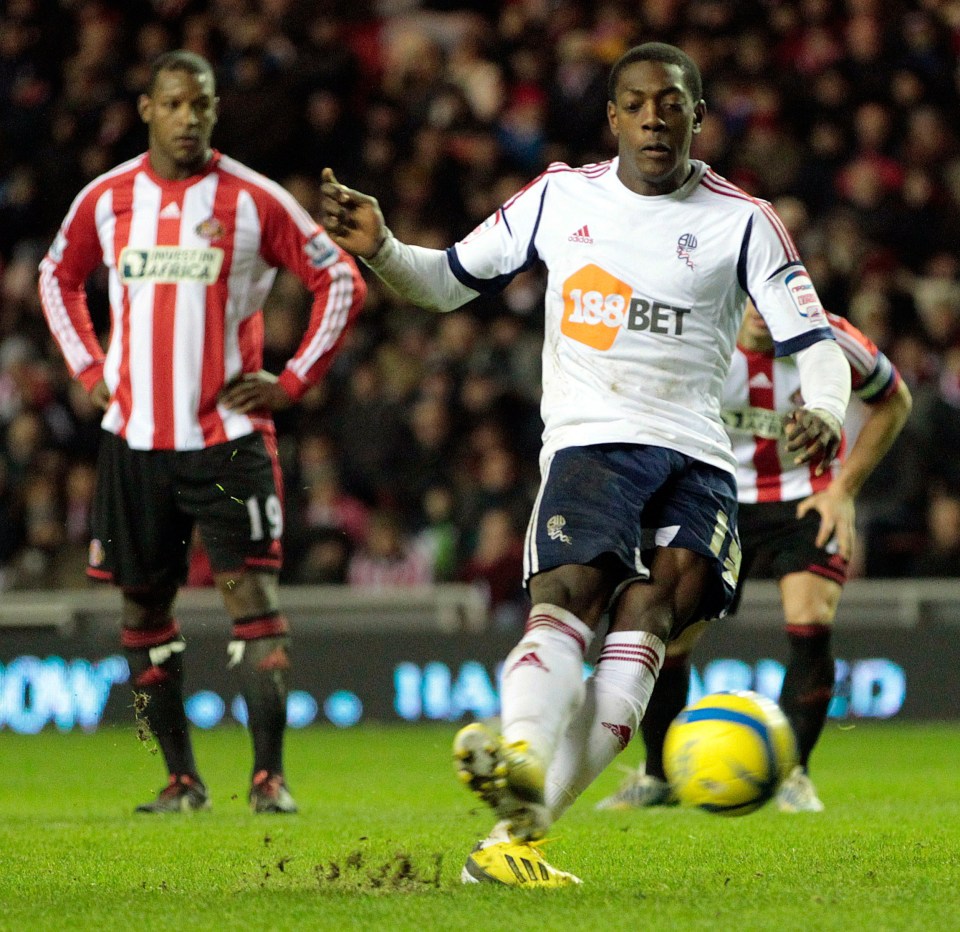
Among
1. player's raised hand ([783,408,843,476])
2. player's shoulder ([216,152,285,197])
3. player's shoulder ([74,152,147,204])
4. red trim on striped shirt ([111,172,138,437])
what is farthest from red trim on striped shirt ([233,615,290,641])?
player's raised hand ([783,408,843,476])

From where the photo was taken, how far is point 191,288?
657cm

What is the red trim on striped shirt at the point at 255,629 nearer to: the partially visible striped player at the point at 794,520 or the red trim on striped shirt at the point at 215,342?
the red trim on striped shirt at the point at 215,342

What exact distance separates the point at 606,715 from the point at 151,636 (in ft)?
9.13

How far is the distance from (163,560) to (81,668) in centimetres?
515

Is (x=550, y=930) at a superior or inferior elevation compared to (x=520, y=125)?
inferior

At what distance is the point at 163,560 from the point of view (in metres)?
6.55

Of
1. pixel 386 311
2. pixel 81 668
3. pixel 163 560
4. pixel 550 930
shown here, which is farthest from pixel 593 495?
pixel 386 311

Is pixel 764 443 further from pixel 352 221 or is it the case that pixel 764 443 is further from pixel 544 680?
pixel 544 680

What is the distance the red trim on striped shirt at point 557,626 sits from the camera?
4238 mm

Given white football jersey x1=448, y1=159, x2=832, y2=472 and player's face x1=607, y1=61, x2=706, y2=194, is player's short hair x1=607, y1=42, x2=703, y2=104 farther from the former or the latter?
white football jersey x1=448, y1=159, x2=832, y2=472

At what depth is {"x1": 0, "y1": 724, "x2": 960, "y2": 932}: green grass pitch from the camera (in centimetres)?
375

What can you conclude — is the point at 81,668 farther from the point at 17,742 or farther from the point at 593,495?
the point at 593,495

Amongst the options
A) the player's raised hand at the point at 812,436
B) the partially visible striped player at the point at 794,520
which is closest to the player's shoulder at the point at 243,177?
the partially visible striped player at the point at 794,520

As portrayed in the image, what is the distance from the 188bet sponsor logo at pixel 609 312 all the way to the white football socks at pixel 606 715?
0.79m
